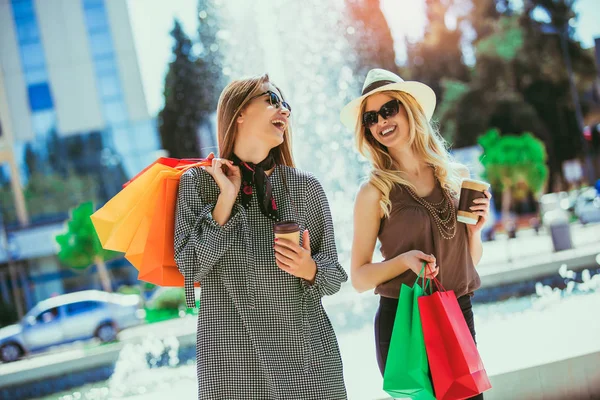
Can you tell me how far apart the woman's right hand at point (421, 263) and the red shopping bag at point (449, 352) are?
90 millimetres

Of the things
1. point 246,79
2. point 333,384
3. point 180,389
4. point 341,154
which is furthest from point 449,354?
point 341,154

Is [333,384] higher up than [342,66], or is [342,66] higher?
[342,66]

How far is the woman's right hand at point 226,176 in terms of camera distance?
2.01 m

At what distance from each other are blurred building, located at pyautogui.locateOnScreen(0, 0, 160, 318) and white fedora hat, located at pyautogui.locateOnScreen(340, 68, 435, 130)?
30698 mm

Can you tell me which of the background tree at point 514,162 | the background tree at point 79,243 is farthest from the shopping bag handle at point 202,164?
the background tree at point 514,162

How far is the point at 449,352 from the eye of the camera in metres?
2.12

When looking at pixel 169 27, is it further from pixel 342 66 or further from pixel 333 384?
pixel 333 384

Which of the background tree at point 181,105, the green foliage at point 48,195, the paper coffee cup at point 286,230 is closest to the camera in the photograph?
the paper coffee cup at point 286,230

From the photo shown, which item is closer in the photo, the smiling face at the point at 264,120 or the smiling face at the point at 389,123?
the smiling face at the point at 264,120

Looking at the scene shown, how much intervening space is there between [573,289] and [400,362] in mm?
6961

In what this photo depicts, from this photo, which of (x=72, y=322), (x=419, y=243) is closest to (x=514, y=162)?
(x=72, y=322)

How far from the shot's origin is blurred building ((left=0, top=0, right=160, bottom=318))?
106ft

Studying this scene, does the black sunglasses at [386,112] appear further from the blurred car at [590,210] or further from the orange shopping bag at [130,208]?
the blurred car at [590,210]

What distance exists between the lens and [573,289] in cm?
824
